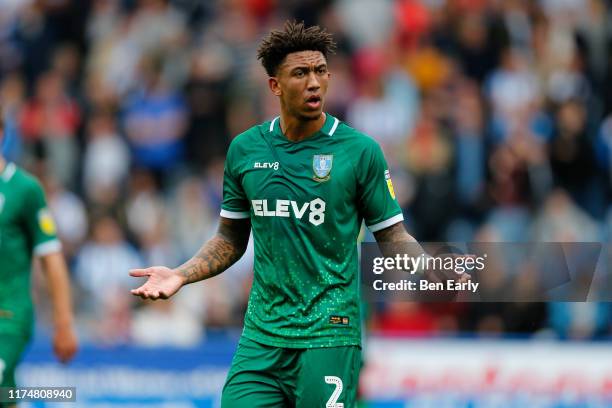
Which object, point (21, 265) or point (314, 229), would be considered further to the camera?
point (21, 265)

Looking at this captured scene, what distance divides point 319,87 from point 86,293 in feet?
26.6

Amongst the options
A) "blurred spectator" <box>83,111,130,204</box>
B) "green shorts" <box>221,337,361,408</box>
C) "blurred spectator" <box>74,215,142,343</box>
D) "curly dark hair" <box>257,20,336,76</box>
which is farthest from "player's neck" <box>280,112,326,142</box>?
"blurred spectator" <box>83,111,130,204</box>

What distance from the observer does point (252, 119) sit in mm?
14445

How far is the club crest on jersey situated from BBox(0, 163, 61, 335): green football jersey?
113 inches

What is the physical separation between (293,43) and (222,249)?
1.15 meters

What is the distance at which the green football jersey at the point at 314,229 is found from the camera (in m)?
5.96

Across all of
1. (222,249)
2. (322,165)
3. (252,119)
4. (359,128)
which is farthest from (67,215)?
(322,165)

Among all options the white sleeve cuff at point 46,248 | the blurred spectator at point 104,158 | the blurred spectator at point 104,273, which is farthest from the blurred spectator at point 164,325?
the white sleeve cuff at point 46,248

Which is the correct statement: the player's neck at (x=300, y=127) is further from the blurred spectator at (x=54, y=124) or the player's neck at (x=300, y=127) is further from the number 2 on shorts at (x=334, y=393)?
the blurred spectator at (x=54, y=124)

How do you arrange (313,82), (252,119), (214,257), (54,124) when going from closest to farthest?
(313,82)
(214,257)
(252,119)
(54,124)

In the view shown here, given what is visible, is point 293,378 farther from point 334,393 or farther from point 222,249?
point 222,249

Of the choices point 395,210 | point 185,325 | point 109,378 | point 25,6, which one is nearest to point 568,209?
point 185,325

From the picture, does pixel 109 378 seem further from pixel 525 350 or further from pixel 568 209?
pixel 568 209

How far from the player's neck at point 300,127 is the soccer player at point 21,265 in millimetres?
2635
